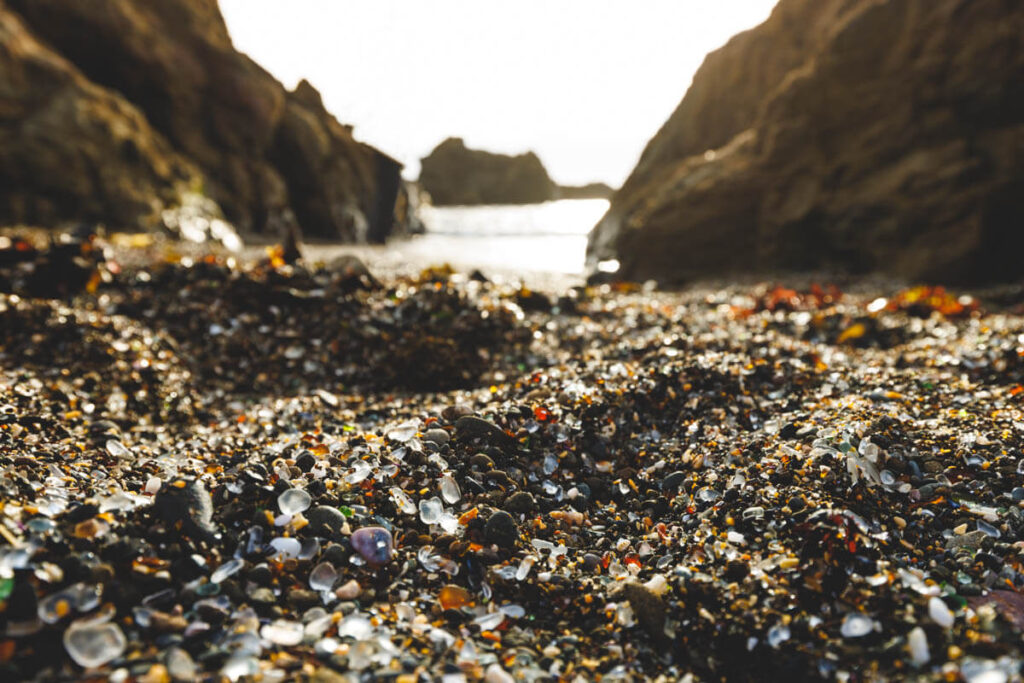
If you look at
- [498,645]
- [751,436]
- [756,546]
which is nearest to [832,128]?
[751,436]

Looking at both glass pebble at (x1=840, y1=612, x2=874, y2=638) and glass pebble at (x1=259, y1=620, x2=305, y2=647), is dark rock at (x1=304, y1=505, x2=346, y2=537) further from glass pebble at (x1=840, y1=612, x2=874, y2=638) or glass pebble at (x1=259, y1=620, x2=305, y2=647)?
glass pebble at (x1=840, y1=612, x2=874, y2=638)

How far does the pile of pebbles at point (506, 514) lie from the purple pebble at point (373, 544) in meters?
0.02

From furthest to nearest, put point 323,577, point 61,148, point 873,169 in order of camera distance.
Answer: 1. point 61,148
2. point 873,169
3. point 323,577

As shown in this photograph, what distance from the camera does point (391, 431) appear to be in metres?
3.30

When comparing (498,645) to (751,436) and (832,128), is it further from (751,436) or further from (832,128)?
(832,128)

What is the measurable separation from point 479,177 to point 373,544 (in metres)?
120

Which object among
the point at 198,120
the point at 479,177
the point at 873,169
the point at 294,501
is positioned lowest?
the point at 294,501

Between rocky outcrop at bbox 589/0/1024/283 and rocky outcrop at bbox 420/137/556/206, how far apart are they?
98.9m

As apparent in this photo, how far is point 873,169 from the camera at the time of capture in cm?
1290

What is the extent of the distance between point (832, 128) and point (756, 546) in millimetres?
15252

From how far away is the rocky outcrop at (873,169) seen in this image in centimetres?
1077

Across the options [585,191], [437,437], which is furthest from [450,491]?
[585,191]

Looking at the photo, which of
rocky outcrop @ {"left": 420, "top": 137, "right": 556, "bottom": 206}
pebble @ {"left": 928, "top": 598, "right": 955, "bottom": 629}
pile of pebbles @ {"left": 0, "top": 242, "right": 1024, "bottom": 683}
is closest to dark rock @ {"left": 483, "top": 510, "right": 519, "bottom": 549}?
pile of pebbles @ {"left": 0, "top": 242, "right": 1024, "bottom": 683}

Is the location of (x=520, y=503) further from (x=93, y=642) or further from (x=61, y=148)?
(x=61, y=148)
